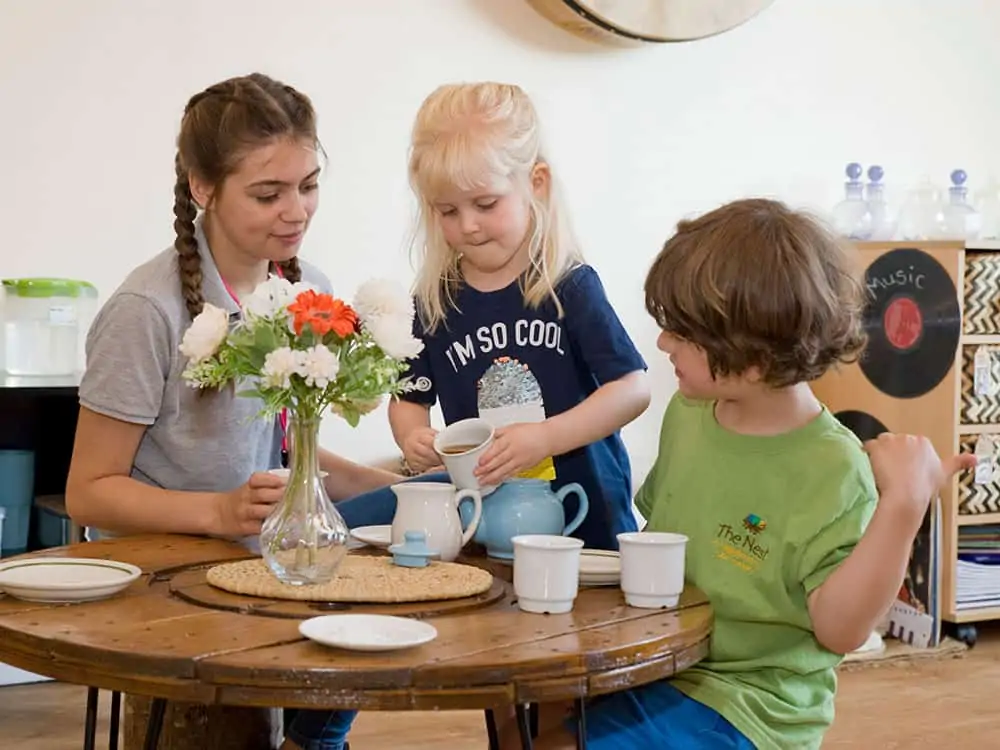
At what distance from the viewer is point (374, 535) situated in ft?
5.89

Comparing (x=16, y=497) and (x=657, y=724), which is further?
(x=16, y=497)

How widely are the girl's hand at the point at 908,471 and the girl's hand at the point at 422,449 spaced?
1.91 feet

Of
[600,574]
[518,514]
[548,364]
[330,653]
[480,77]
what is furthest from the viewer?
[480,77]

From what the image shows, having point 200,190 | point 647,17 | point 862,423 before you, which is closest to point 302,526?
point 200,190

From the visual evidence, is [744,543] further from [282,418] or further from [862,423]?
[862,423]

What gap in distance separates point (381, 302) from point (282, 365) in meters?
0.13

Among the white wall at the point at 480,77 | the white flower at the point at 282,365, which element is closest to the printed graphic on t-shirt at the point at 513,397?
the white flower at the point at 282,365

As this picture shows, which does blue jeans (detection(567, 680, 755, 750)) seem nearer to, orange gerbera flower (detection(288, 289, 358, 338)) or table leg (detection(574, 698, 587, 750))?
table leg (detection(574, 698, 587, 750))

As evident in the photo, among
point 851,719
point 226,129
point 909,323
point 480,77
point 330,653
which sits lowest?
point 851,719

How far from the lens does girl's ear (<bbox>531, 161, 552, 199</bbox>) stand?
6.58 feet

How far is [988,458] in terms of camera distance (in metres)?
3.65

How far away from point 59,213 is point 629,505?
1699 mm

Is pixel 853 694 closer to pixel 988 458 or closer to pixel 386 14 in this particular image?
pixel 988 458

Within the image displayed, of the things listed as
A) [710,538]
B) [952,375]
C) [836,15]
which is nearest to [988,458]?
[952,375]
